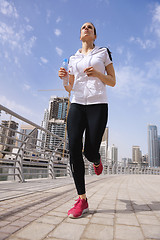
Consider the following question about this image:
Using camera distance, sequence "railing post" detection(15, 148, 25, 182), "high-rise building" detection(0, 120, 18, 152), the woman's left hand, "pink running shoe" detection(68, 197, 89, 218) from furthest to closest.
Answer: "railing post" detection(15, 148, 25, 182) < "high-rise building" detection(0, 120, 18, 152) < the woman's left hand < "pink running shoe" detection(68, 197, 89, 218)

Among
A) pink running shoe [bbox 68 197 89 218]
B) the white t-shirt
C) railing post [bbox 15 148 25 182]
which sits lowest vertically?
pink running shoe [bbox 68 197 89 218]

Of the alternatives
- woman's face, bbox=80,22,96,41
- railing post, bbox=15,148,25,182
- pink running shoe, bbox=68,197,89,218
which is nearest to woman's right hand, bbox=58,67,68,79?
woman's face, bbox=80,22,96,41

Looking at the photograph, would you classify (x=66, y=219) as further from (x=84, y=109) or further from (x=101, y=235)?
(x=84, y=109)

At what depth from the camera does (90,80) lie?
2.02m

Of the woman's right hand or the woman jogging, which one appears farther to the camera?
the woman's right hand

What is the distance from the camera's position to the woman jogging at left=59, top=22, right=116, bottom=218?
1.91 meters

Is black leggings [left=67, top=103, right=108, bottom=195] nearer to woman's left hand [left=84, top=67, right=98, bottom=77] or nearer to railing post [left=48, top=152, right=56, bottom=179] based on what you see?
woman's left hand [left=84, top=67, right=98, bottom=77]

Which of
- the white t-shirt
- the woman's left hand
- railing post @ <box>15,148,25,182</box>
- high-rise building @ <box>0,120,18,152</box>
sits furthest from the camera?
railing post @ <box>15,148,25,182</box>

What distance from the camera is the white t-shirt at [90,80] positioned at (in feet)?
6.50

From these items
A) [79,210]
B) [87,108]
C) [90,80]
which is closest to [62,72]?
[90,80]

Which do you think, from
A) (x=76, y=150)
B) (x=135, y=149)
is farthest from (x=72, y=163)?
(x=135, y=149)

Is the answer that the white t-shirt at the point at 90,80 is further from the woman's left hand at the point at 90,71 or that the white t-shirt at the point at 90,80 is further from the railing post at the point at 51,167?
the railing post at the point at 51,167

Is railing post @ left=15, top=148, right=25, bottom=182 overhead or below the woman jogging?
below

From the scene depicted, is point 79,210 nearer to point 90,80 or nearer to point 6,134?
point 90,80
